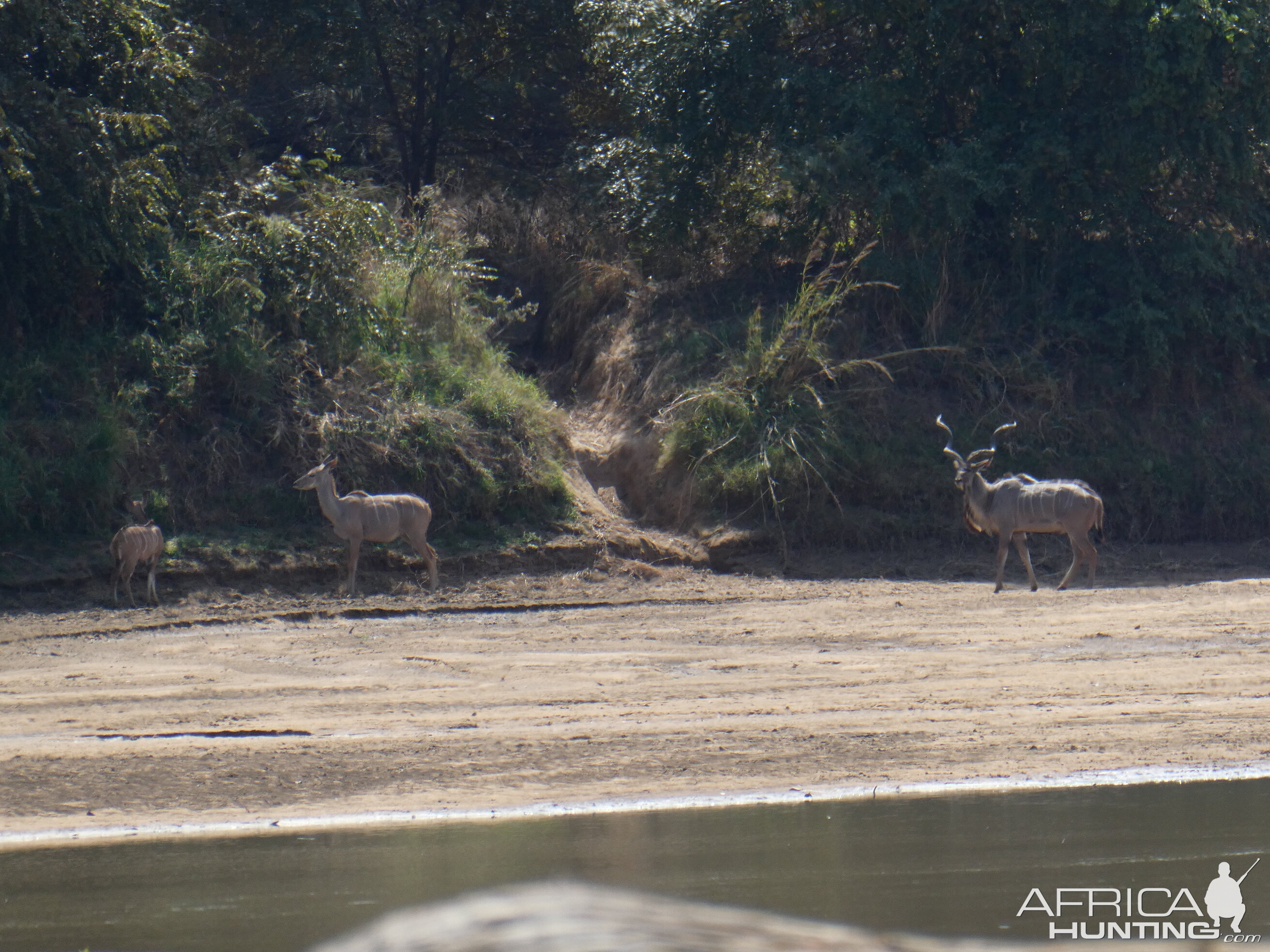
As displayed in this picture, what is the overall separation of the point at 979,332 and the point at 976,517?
12.4 ft

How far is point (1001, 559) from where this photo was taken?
1451 centimetres

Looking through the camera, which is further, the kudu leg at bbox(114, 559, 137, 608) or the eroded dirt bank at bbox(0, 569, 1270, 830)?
the kudu leg at bbox(114, 559, 137, 608)

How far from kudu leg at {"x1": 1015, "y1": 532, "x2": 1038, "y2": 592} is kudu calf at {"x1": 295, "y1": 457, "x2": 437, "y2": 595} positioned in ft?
20.1

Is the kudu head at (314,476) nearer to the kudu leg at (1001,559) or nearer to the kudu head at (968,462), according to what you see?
the kudu head at (968,462)

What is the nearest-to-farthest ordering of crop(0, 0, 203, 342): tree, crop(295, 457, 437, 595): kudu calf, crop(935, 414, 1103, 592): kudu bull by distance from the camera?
1. crop(295, 457, 437, 595): kudu calf
2. crop(0, 0, 203, 342): tree
3. crop(935, 414, 1103, 592): kudu bull

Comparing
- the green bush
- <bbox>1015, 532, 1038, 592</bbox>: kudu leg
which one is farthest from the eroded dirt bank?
the green bush

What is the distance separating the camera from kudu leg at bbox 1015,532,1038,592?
14283 mm

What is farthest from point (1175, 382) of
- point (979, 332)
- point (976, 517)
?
point (976, 517)

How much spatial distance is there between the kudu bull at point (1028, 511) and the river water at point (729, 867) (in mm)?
7468

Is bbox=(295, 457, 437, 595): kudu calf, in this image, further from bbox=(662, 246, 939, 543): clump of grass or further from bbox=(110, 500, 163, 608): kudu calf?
bbox=(662, 246, 939, 543): clump of grass

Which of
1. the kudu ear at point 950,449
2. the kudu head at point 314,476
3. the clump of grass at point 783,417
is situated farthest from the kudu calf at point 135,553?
the kudu ear at point 950,449

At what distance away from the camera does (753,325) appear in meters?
17.3

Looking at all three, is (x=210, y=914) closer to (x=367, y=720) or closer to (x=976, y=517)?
(x=367, y=720)

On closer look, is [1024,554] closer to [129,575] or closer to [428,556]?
[428,556]
